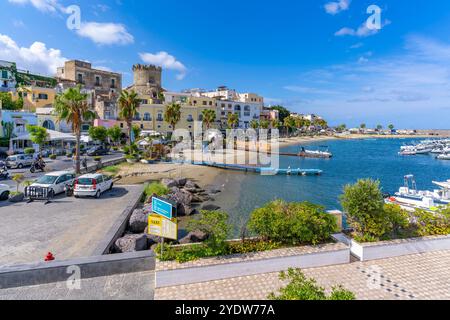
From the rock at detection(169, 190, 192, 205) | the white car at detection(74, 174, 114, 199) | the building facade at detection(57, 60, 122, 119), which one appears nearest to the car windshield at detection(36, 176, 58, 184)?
the white car at detection(74, 174, 114, 199)

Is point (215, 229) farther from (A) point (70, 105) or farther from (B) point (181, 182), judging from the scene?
(A) point (70, 105)

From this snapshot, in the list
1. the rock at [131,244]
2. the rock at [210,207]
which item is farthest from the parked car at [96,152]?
the rock at [131,244]

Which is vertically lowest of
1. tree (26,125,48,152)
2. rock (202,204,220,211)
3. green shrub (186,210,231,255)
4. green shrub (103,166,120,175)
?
rock (202,204,220,211)

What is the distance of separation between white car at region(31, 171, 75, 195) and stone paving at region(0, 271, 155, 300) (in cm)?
1272

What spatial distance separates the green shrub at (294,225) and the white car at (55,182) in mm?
15648

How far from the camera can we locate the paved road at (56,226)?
10.6 metres

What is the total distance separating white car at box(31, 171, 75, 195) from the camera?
18891 mm

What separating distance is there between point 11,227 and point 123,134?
54098mm

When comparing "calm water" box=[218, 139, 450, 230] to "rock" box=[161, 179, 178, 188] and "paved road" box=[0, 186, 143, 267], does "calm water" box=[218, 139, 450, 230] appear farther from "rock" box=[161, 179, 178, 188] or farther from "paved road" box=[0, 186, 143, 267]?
"paved road" box=[0, 186, 143, 267]

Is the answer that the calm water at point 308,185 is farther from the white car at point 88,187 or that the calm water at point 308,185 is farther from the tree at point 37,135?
the tree at point 37,135

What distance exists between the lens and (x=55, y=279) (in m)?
8.15

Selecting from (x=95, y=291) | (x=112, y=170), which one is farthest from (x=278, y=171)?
(x=95, y=291)
